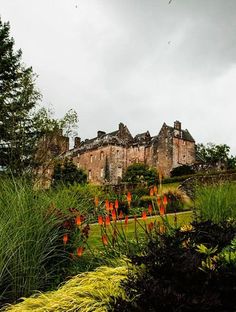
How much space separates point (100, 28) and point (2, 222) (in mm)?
2284

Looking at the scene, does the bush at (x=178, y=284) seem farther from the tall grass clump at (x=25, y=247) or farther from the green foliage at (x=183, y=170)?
the green foliage at (x=183, y=170)

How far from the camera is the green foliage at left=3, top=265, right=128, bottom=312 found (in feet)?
10.8

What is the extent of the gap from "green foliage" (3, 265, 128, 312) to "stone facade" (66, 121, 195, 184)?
4625 cm

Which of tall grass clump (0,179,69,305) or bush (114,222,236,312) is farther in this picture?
tall grass clump (0,179,69,305)

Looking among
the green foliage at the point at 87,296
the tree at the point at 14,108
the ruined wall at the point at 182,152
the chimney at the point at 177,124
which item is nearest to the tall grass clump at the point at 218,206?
the green foliage at the point at 87,296

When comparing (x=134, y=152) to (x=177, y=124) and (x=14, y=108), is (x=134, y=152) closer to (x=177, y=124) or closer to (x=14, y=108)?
(x=177, y=124)

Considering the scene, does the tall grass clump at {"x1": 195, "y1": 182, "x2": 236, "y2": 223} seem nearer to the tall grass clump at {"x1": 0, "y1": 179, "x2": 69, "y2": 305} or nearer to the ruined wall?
the tall grass clump at {"x1": 0, "y1": 179, "x2": 69, "y2": 305}

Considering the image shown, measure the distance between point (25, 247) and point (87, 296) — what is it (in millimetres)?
1315

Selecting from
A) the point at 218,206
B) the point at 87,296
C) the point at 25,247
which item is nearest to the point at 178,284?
the point at 87,296

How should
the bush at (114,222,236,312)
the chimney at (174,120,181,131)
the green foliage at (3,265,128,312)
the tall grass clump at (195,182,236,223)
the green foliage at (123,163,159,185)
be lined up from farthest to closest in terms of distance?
1. the chimney at (174,120,181,131)
2. the green foliage at (123,163,159,185)
3. the tall grass clump at (195,182,236,223)
4. the green foliage at (3,265,128,312)
5. the bush at (114,222,236,312)

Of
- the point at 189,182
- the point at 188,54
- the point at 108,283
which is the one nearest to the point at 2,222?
the point at 108,283

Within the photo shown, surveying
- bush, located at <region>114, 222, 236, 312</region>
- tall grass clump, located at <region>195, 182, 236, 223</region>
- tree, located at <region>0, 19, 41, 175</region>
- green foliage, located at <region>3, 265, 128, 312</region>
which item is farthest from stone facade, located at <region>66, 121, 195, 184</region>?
bush, located at <region>114, 222, 236, 312</region>

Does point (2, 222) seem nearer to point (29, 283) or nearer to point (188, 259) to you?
point (29, 283)

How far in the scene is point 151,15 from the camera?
145 inches
